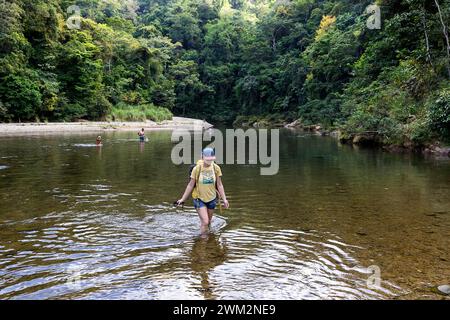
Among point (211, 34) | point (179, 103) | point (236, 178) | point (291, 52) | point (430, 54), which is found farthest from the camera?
point (211, 34)

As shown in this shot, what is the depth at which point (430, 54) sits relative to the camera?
22.9m

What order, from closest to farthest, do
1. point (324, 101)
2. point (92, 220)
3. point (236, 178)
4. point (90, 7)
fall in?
point (92, 220), point (236, 178), point (324, 101), point (90, 7)

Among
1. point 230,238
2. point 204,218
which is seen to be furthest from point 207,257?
point 204,218

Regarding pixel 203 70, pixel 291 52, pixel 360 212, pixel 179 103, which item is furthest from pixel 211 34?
pixel 360 212

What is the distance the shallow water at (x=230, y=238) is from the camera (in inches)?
193

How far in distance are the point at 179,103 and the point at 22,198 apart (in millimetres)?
70751

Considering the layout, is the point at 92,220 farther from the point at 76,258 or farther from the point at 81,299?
Result: the point at 81,299

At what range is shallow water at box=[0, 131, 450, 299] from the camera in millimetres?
4898

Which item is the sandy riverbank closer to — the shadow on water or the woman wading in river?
the woman wading in river

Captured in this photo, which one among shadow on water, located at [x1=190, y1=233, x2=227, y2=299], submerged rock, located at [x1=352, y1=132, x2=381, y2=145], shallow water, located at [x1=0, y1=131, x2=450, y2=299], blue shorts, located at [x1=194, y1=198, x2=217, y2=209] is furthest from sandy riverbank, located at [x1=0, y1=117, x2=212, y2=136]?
shadow on water, located at [x1=190, y1=233, x2=227, y2=299]

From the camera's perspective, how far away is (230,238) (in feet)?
22.9

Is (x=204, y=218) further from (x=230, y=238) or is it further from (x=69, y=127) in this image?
(x=69, y=127)

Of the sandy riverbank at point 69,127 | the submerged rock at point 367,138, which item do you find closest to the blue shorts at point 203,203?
the submerged rock at point 367,138

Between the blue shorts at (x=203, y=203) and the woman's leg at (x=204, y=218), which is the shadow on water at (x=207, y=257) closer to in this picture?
the woman's leg at (x=204, y=218)
